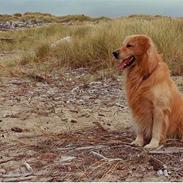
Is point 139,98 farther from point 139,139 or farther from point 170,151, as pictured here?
point 170,151

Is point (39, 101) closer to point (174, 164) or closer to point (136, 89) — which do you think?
point (136, 89)

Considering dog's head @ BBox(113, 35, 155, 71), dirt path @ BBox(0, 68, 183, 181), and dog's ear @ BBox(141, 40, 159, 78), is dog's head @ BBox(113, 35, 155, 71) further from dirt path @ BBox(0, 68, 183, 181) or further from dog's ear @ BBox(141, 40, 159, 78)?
dirt path @ BBox(0, 68, 183, 181)

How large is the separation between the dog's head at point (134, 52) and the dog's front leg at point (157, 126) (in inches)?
21.3

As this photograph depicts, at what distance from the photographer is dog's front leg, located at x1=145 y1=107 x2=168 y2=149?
17.8ft

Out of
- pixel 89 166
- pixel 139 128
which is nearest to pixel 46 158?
pixel 89 166

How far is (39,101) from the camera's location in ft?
29.0

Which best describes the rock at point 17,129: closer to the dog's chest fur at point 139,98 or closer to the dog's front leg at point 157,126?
the dog's chest fur at point 139,98

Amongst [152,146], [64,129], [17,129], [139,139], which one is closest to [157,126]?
[152,146]

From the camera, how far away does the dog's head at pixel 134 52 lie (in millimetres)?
5543

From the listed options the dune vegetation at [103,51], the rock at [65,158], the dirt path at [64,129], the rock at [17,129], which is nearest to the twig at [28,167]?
the dirt path at [64,129]

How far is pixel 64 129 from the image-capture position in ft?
22.6

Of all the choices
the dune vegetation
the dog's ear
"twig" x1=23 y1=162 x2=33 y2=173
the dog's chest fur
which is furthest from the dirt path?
the dune vegetation

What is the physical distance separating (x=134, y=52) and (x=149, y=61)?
20 centimetres

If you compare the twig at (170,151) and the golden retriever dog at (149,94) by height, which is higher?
the golden retriever dog at (149,94)
